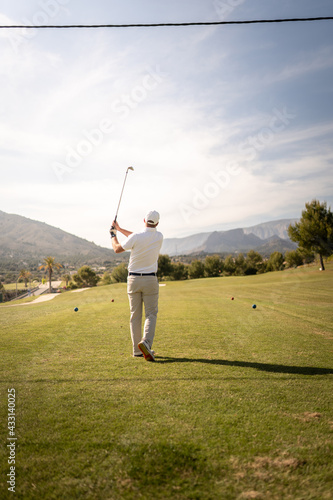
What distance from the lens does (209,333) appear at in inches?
292

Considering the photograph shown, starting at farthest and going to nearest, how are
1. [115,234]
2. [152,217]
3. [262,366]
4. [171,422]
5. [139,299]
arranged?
[115,234], [152,217], [139,299], [262,366], [171,422]

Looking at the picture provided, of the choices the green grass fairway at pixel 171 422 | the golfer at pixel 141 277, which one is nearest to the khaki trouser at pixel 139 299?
the golfer at pixel 141 277

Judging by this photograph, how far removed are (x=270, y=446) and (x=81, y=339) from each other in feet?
16.5

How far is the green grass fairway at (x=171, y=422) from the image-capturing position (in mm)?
2168

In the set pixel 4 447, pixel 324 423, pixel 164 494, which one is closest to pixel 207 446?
pixel 164 494

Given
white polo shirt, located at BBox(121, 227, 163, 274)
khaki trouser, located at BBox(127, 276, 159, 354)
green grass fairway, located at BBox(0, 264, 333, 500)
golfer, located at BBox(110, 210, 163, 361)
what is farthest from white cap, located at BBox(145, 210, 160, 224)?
green grass fairway, located at BBox(0, 264, 333, 500)

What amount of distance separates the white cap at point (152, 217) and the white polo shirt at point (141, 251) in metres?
0.26

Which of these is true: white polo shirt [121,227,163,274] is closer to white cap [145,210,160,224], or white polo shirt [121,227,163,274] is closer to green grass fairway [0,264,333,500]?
white cap [145,210,160,224]

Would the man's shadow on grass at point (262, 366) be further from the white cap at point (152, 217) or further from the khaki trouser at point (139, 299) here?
the white cap at point (152, 217)

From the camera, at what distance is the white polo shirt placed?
19.2 ft

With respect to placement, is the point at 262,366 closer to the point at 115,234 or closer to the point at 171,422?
the point at 171,422

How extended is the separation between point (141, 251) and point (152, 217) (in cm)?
74

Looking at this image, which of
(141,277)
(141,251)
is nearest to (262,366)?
(141,277)

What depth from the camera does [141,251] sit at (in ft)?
19.3
